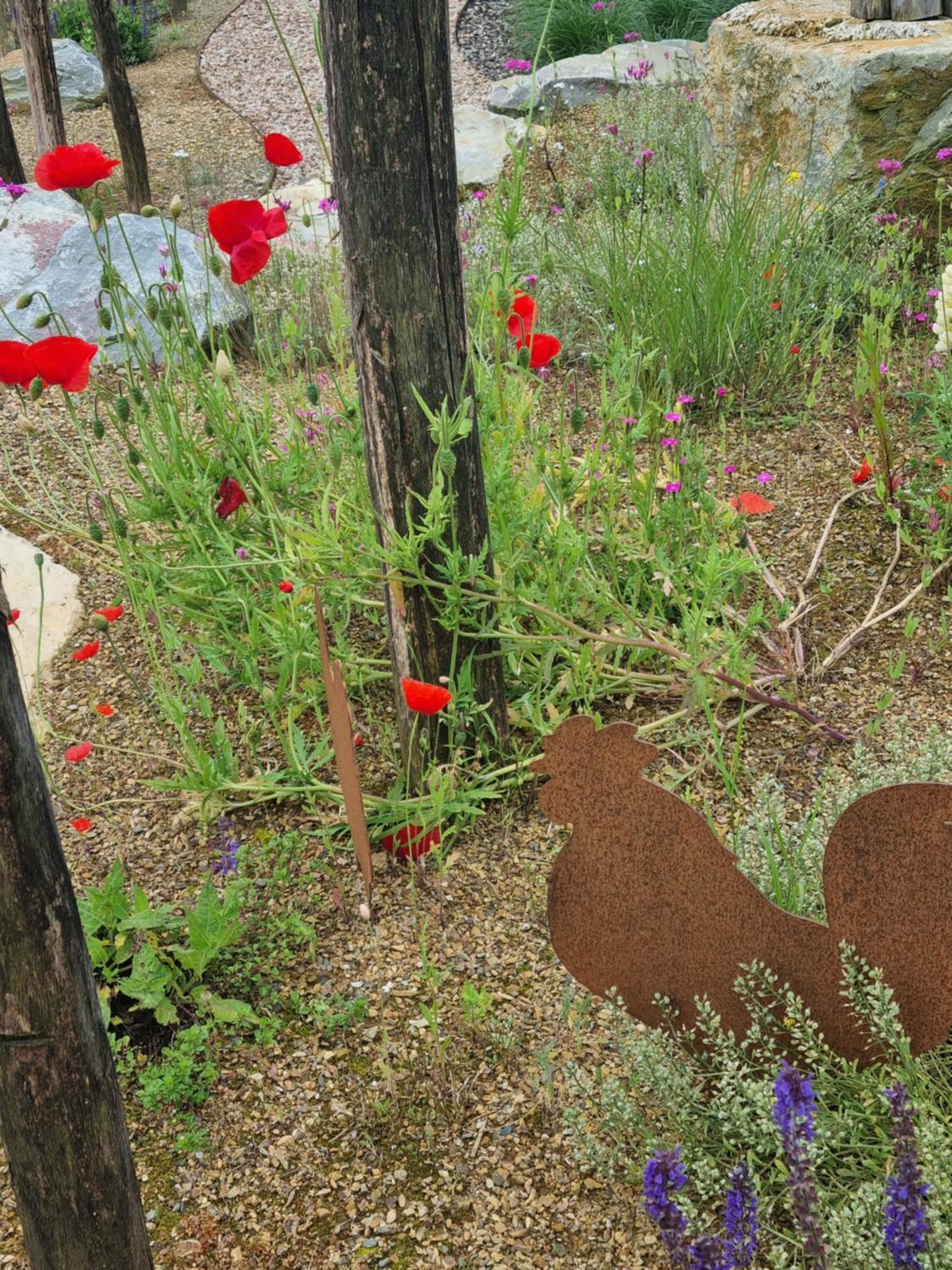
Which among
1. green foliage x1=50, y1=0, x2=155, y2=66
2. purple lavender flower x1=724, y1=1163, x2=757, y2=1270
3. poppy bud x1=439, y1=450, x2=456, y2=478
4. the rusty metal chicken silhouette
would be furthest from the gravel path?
purple lavender flower x1=724, y1=1163, x2=757, y2=1270

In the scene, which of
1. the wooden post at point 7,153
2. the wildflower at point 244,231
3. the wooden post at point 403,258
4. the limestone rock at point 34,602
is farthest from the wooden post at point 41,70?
the wooden post at point 403,258

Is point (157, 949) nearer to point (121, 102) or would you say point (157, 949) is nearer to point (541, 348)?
point (541, 348)

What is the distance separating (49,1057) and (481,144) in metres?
7.91

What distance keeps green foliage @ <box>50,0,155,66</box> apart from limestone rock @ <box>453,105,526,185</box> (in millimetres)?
6160

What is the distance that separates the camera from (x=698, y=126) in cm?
566

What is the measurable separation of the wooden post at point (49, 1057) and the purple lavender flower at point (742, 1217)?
64 centimetres

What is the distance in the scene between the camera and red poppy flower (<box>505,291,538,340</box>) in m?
2.41

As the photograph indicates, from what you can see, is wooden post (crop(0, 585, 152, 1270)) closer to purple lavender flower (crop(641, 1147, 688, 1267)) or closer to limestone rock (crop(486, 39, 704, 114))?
purple lavender flower (crop(641, 1147, 688, 1267))

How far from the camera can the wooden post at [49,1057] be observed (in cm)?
108

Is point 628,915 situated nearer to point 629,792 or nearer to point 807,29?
point 629,792

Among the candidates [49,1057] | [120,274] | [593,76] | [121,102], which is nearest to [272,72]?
[593,76]

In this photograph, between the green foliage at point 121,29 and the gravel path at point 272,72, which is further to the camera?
the green foliage at point 121,29

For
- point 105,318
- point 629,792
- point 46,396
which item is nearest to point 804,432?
point 105,318

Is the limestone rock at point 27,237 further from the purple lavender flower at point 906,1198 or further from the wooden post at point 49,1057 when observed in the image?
the purple lavender flower at point 906,1198
